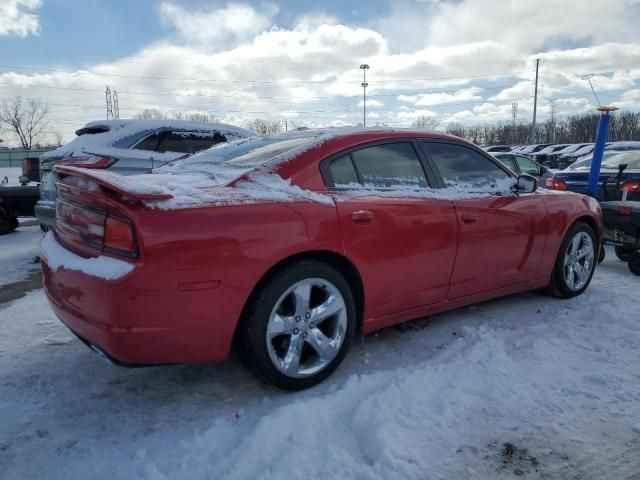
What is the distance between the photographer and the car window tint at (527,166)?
10398mm

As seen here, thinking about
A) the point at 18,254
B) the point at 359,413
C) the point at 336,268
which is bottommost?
the point at 359,413

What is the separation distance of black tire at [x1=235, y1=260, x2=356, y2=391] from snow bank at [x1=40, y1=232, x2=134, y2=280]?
65 centimetres

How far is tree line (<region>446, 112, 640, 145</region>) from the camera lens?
2605 inches

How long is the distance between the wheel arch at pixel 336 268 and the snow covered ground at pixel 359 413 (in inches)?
16.2

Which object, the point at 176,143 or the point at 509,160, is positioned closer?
the point at 176,143

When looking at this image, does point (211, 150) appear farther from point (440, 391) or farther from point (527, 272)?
point (527, 272)

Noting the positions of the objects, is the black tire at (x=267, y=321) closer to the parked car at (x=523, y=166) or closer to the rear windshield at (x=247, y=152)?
the rear windshield at (x=247, y=152)

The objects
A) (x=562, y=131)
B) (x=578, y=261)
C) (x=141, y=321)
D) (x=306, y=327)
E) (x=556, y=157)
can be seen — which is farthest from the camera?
(x=562, y=131)

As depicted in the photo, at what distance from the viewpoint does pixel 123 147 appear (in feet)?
20.4

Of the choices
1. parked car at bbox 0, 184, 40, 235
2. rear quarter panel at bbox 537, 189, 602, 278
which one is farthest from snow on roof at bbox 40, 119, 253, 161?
rear quarter panel at bbox 537, 189, 602, 278

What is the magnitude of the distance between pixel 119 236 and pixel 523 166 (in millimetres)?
9968

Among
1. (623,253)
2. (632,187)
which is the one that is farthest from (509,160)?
(623,253)

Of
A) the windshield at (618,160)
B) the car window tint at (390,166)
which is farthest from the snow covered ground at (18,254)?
the windshield at (618,160)

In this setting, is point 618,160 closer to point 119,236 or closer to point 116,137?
point 116,137
